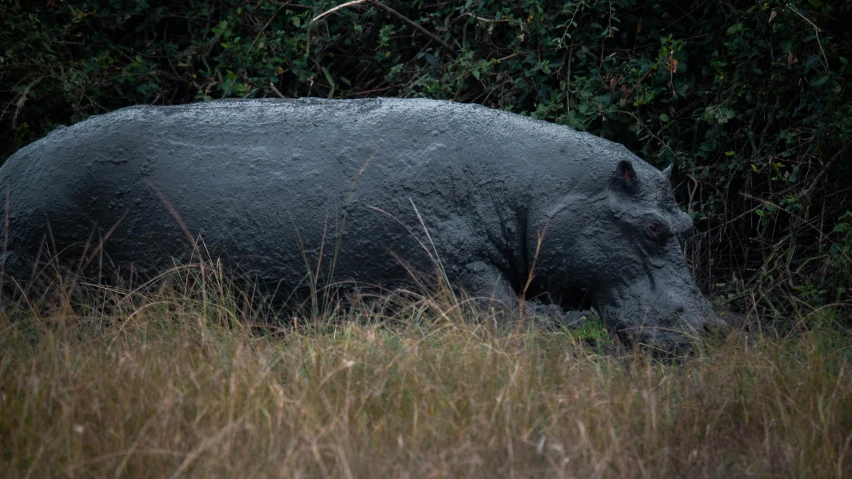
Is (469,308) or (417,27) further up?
(417,27)

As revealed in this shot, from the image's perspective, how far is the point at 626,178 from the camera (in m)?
4.20

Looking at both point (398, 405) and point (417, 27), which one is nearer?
point (398, 405)

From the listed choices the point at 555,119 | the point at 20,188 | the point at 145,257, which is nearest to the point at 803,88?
the point at 555,119

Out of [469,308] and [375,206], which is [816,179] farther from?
[375,206]

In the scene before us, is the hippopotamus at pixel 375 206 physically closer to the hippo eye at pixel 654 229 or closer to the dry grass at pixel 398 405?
the hippo eye at pixel 654 229

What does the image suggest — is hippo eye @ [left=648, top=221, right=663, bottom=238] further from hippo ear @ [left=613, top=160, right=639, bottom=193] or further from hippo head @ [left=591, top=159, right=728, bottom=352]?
hippo ear @ [left=613, top=160, right=639, bottom=193]

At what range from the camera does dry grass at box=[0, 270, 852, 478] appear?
278cm

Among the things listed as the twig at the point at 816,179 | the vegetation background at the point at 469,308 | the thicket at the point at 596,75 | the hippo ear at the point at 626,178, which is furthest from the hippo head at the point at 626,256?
the twig at the point at 816,179

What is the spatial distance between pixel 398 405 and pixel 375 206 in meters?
1.32

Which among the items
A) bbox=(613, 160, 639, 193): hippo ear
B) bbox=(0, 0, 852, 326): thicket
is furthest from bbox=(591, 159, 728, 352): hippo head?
bbox=(0, 0, 852, 326): thicket

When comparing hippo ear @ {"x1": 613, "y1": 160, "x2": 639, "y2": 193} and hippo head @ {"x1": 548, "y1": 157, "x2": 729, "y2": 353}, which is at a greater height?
hippo ear @ {"x1": 613, "y1": 160, "x2": 639, "y2": 193}

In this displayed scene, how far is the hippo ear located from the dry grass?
0.79m

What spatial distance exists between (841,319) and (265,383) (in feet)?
9.90

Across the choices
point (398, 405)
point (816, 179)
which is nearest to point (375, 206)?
point (398, 405)
